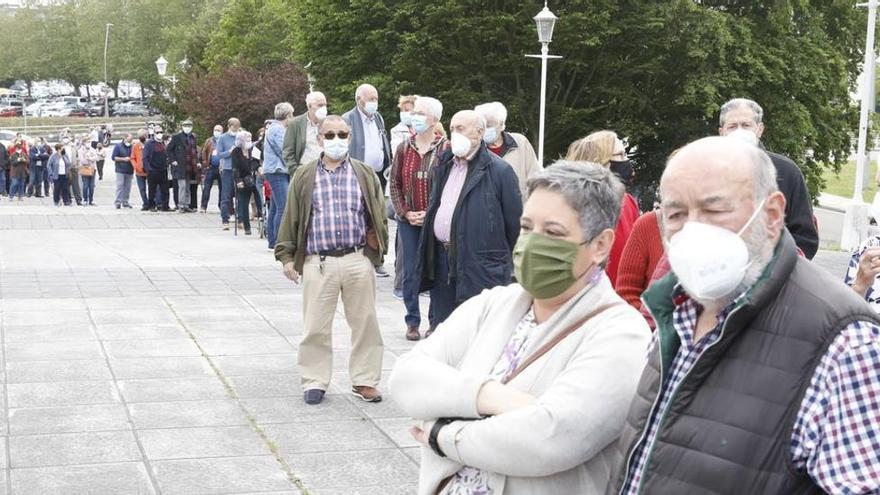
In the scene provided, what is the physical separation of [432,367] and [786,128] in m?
31.5

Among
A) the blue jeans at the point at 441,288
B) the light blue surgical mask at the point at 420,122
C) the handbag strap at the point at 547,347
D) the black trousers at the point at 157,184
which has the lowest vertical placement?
the black trousers at the point at 157,184

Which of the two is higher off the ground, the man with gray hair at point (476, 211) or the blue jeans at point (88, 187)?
the man with gray hair at point (476, 211)

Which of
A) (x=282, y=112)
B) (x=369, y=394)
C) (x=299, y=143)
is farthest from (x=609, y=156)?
(x=282, y=112)

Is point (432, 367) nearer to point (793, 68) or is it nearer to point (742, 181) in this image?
point (742, 181)

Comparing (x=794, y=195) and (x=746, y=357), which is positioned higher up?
(x=746, y=357)

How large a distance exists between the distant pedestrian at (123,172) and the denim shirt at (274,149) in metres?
13.8

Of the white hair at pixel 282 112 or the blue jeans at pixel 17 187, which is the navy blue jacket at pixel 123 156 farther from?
the white hair at pixel 282 112

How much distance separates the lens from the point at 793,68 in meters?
33.9

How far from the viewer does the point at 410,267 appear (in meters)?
11.0

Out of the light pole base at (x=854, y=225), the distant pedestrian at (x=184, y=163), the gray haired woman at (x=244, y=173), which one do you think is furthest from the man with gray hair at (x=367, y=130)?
the distant pedestrian at (x=184, y=163)

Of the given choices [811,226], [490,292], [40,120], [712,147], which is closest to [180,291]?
[811,226]

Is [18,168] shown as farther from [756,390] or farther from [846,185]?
[756,390]

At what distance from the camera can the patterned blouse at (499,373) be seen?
3.29m

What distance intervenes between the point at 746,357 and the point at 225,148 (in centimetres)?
2018
